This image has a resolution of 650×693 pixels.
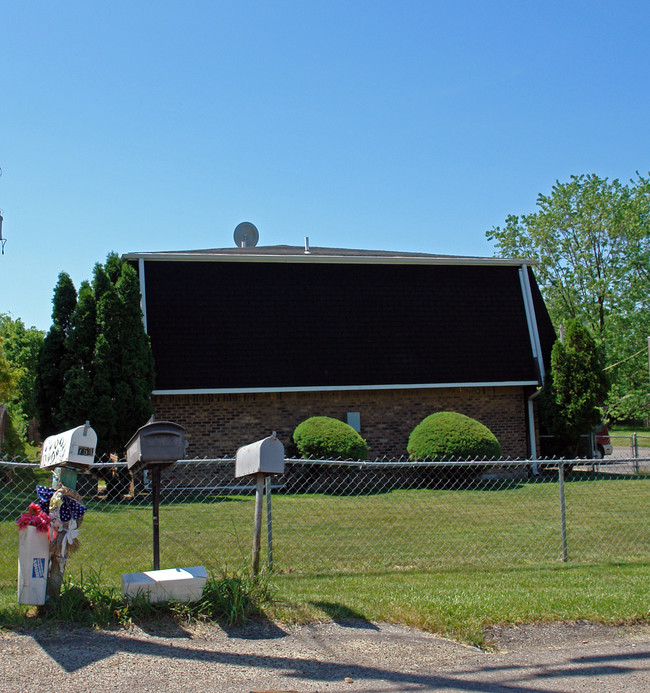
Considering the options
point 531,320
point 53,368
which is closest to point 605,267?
point 531,320

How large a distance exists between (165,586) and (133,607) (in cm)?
27

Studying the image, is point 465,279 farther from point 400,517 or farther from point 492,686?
point 492,686

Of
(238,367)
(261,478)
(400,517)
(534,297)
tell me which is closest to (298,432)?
(238,367)

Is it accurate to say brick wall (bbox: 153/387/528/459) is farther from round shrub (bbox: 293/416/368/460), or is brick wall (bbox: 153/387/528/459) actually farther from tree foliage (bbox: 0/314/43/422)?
tree foliage (bbox: 0/314/43/422)

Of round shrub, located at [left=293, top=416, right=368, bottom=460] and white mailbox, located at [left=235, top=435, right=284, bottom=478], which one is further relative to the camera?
round shrub, located at [left=293, top=416, right=368, bottom=460]

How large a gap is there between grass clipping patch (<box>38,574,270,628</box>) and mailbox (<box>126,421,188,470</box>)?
0.99 m

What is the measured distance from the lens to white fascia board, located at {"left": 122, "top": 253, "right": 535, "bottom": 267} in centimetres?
1691

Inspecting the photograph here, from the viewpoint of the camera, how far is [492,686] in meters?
4.29

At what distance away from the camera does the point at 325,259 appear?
58.8 ft

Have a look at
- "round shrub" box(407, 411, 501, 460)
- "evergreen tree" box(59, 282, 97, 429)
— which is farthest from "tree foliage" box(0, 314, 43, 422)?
"round shrub" box(407, 411, 501, 460)

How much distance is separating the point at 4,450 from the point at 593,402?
13.7 metres

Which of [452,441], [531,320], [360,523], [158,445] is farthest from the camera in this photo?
[531,320]

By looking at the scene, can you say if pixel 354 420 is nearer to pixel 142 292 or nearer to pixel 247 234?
pixel 142 292

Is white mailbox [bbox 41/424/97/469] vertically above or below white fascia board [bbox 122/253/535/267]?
below
